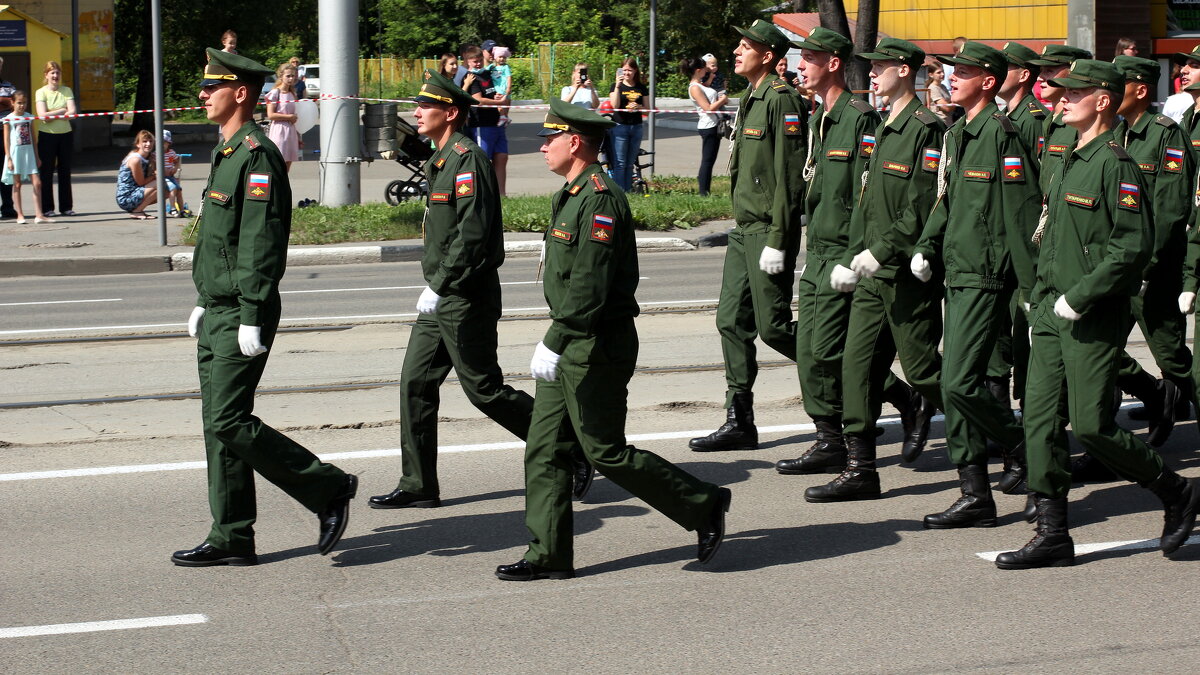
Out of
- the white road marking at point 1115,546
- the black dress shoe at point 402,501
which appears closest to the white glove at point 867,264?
the white road marking at point 1115,546

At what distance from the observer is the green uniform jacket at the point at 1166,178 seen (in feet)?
25.7

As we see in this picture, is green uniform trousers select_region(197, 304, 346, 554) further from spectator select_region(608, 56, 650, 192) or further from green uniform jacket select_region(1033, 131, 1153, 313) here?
spectator select_region(608, 56, 650, 192)

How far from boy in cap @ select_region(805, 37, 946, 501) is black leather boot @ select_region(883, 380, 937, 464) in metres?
0.54

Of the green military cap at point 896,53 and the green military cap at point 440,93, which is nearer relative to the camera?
the green military cap at point 440,93

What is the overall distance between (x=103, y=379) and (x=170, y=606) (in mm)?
4790

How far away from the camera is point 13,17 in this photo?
24.2m

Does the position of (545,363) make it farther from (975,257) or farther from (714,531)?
(975,257)

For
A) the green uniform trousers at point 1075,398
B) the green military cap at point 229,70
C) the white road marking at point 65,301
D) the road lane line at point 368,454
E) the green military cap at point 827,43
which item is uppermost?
the green military cap at point 827,43

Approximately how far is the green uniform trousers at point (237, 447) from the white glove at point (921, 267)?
2651mm

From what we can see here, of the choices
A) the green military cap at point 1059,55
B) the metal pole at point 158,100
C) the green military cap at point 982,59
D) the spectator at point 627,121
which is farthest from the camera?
the spectator at point 627,121

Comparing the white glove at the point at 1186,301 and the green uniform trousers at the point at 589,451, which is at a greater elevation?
the white glove at the point at 1186,301

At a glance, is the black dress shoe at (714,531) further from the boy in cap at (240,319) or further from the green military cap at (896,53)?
the green military cap at (896,53)

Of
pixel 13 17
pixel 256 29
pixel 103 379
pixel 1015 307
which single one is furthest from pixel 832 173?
pixel 256 29

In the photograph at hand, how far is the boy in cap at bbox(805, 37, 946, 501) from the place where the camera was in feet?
23.0
